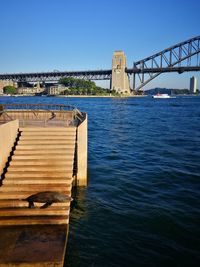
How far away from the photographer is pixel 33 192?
32.8 feet

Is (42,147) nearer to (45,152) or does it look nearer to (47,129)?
(45,152)

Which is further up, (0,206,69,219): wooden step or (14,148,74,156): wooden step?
(14,148,74,156): wooden step

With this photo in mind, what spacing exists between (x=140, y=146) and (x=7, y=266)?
1901 centimetres

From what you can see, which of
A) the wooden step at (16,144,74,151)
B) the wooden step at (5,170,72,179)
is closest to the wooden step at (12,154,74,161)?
the wooden step at (16,144,74,151)

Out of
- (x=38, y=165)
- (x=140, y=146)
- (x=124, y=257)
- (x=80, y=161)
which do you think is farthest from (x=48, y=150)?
(x=140, y=146)

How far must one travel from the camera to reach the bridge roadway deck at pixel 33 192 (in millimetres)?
7492

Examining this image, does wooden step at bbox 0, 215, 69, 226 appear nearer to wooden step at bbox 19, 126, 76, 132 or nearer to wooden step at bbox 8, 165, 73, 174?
wooden step at bbox 8, 165, 73, 174

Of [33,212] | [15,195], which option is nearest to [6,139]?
[15,195]

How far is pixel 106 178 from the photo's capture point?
15.4 metres

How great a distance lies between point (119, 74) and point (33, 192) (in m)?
170

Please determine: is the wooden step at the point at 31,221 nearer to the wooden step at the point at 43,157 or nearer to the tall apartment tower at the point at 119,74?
the wooden step at the point at 43,157

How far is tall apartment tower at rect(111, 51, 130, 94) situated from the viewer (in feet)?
566

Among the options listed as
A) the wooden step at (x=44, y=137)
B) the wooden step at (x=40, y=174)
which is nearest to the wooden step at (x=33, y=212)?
the wooden step at (x=40, y=174)

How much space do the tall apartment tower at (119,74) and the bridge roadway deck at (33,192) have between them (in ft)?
535
